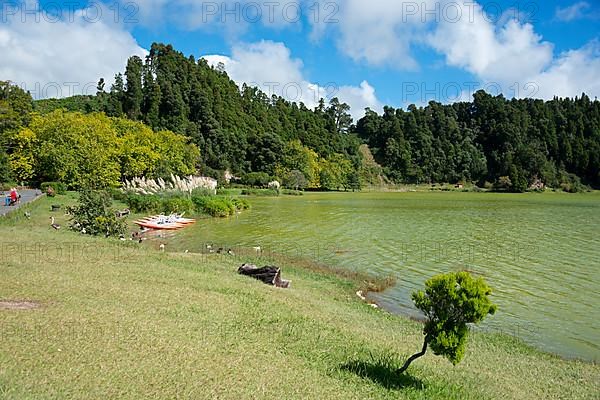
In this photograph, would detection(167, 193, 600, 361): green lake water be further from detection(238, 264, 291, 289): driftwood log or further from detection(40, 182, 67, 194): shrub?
detection(40, 182, 67, 194): shrub

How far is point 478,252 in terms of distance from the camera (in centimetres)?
2484

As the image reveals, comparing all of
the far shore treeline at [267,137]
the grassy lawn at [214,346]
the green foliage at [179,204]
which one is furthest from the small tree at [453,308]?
the far shore treeline at [267,137]

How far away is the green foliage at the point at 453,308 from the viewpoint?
6.36 m

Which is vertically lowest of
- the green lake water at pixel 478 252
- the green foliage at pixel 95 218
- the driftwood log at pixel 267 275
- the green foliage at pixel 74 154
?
the green lake water at pixel 478 252

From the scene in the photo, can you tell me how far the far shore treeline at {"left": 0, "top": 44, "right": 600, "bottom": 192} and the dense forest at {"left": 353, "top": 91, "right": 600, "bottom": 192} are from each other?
359mm

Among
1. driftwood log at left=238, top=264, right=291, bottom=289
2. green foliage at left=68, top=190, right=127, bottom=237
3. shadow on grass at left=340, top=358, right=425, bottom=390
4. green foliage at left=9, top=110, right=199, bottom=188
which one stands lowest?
driftwood log at left=238, top=264, right=291, bottom=289

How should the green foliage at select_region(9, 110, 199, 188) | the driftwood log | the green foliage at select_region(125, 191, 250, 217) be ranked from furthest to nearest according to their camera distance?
the green foliage at select_region(9, 110, 199, 188), the green foliage at select_region(125, 191, 250, 217), the driftwood log

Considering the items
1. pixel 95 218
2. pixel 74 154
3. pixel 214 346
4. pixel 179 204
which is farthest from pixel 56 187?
pixel 214 346

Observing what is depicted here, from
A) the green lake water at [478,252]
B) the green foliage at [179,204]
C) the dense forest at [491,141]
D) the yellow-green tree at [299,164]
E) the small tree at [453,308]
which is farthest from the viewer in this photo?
the dense forest at [491,141]

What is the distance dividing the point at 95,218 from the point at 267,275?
1089 cm

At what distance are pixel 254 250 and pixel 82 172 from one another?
3466 centimetres

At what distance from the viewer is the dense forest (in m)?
126

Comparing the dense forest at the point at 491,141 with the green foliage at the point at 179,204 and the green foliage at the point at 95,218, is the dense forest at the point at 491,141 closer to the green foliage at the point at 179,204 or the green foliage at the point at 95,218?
the green foliage at the point at 179,204

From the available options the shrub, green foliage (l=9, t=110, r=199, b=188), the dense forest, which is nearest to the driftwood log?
the shrub
